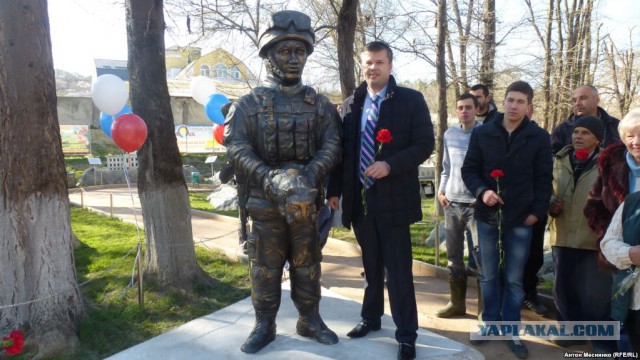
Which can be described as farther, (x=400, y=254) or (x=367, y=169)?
(x=400, y=254)

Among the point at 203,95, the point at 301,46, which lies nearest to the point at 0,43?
the point at 301,46

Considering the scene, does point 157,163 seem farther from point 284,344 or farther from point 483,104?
point 483,104

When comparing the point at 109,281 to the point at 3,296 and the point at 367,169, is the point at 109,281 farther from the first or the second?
the point at 367,169

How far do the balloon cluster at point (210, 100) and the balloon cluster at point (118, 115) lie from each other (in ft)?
4.31

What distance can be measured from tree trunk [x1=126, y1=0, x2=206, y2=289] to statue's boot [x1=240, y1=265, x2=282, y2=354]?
81.7 inches

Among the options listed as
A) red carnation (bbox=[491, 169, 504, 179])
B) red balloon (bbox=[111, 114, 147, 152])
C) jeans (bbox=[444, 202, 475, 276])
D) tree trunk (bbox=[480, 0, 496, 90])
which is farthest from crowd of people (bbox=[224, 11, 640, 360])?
tree trunk (bbox=[480, 0, 496, 90])

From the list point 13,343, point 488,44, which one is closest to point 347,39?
point 488,44

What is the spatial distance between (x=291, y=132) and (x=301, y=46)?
58 cm

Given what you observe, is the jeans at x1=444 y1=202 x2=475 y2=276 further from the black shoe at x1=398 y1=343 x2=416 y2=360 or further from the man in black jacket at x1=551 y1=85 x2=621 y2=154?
the black shoe at x1=398 y1=343 x2=416 y2=360

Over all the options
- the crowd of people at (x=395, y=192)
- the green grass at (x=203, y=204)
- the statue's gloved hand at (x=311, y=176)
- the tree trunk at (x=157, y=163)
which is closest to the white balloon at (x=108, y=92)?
the tree trunk at (x=157, y=163)

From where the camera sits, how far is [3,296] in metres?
3.95

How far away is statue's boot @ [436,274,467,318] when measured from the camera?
4.56 meters

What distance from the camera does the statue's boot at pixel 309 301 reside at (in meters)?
3.42

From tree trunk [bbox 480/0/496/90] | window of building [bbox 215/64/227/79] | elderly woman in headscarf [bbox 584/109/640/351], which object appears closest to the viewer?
elderly woman in headscarf [bbox 584/109/640/351]
